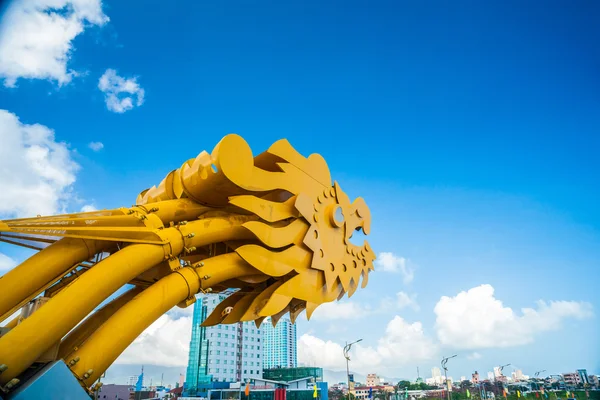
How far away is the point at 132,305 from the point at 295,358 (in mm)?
101911

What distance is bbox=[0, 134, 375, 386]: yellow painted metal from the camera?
6.34 metres

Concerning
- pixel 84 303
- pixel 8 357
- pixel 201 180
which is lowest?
pixel 8 357

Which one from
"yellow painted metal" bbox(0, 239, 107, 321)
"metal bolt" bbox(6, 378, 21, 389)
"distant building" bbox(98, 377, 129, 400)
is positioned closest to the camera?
"metal bolt" bbox(6, 378, 21, 389)

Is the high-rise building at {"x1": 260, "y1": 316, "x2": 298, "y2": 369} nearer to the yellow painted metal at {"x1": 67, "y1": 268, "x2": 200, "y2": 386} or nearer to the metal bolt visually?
the yellow painted metal at {"x1": 67, "y1": 268, "x2": 200, "y2": 386}

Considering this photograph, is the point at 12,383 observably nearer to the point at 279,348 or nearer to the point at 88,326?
the point at 88,326

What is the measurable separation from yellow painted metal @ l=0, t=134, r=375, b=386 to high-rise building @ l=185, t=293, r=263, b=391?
4192cm

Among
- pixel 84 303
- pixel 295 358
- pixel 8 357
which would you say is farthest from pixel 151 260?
pixel 295 358

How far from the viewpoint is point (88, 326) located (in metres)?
8.71

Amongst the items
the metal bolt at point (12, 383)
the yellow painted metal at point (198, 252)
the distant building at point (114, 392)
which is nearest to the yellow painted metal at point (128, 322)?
the yellow painted metal at point (198, 252)

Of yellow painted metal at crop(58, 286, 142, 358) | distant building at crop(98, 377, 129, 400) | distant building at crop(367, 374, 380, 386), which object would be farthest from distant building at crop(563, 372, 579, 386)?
yellow painted metal at crop(58, 286, 142, 358)

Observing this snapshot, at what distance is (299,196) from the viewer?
1026 cm

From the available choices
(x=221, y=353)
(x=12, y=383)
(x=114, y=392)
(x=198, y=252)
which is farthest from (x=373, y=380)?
(x=12, y=383)

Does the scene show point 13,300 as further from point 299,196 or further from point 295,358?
point 295,358

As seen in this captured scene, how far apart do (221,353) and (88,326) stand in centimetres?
4688
